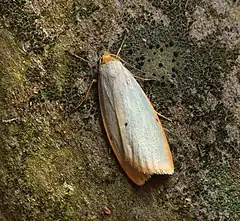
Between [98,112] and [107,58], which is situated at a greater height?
[107,58]

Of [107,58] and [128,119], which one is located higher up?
[107,58]

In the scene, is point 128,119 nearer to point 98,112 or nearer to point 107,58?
point 98,112

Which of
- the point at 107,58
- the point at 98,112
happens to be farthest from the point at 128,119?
the point at 107,58

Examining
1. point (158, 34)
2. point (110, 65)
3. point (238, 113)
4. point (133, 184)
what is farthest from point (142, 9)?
point (133, 184)

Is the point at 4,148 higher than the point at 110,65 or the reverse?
the reverse

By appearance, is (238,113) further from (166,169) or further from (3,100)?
(3,100)
